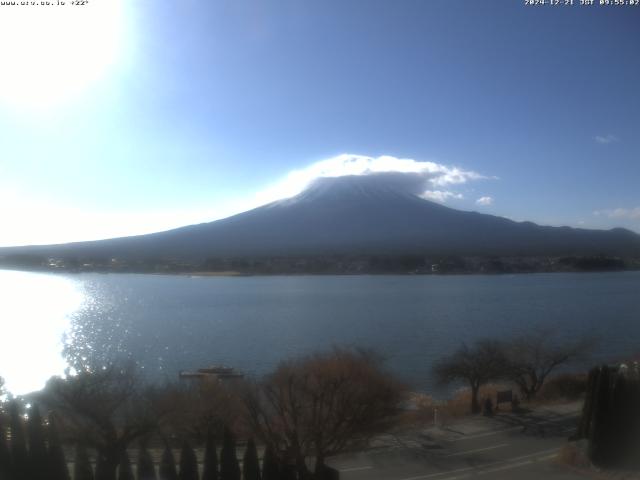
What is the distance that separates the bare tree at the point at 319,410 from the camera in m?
6.14

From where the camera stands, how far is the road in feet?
20.8

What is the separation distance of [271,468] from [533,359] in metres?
8.07

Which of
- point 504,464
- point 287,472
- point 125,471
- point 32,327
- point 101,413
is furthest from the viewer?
point 32,327

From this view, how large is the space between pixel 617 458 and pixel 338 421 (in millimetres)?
2661

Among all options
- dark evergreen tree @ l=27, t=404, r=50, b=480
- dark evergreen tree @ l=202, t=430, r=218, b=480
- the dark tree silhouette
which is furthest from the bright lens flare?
dark evergreen tree @ l=202, t=430, r=218, b=480

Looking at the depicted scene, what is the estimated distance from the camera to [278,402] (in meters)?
6.53

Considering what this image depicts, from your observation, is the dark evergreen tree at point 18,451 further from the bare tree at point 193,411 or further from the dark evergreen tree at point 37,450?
the bare tree at point 193,411

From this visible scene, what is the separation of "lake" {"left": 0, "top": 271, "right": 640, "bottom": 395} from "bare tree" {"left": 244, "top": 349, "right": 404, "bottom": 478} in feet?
13.6

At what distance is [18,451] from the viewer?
5.23 metres

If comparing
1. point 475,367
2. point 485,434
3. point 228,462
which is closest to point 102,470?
point 228,462

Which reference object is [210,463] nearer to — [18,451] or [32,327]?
[18,451]

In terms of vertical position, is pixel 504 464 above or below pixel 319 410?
below

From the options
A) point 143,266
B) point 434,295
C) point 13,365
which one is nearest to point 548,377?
point 13,365

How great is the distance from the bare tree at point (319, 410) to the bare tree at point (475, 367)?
4.34m
